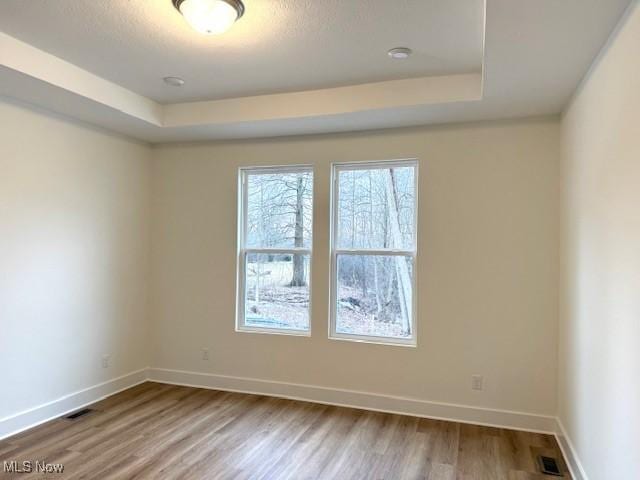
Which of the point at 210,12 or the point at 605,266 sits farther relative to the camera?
the point at 605,266

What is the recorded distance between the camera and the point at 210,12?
2.17 metres

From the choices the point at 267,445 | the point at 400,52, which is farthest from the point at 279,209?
the point at 267,445

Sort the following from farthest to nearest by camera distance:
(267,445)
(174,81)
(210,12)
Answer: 1. (174,81)
2. (267,445)
3. (210,12)

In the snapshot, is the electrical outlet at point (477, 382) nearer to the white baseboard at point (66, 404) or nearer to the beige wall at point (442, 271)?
the beige wall at point (442, 271)

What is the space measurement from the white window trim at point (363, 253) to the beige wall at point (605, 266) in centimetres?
114

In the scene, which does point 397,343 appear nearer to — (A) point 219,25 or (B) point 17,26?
(A) point 219,25

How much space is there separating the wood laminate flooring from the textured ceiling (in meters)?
2.63

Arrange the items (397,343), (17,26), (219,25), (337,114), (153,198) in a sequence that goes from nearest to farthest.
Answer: (219,25) < (17,26) < (337,114) < (397,343) < (153,198)

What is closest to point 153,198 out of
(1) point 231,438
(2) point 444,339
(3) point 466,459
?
(1) point 231,438

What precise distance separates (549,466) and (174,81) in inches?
147

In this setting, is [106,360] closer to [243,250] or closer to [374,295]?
[243,250]

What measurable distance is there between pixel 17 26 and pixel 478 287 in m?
3.56

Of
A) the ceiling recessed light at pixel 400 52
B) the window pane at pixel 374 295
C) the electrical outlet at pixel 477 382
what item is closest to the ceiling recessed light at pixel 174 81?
the ceiling recessed light at pixel 400 52

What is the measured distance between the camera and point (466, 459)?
2973 mm
